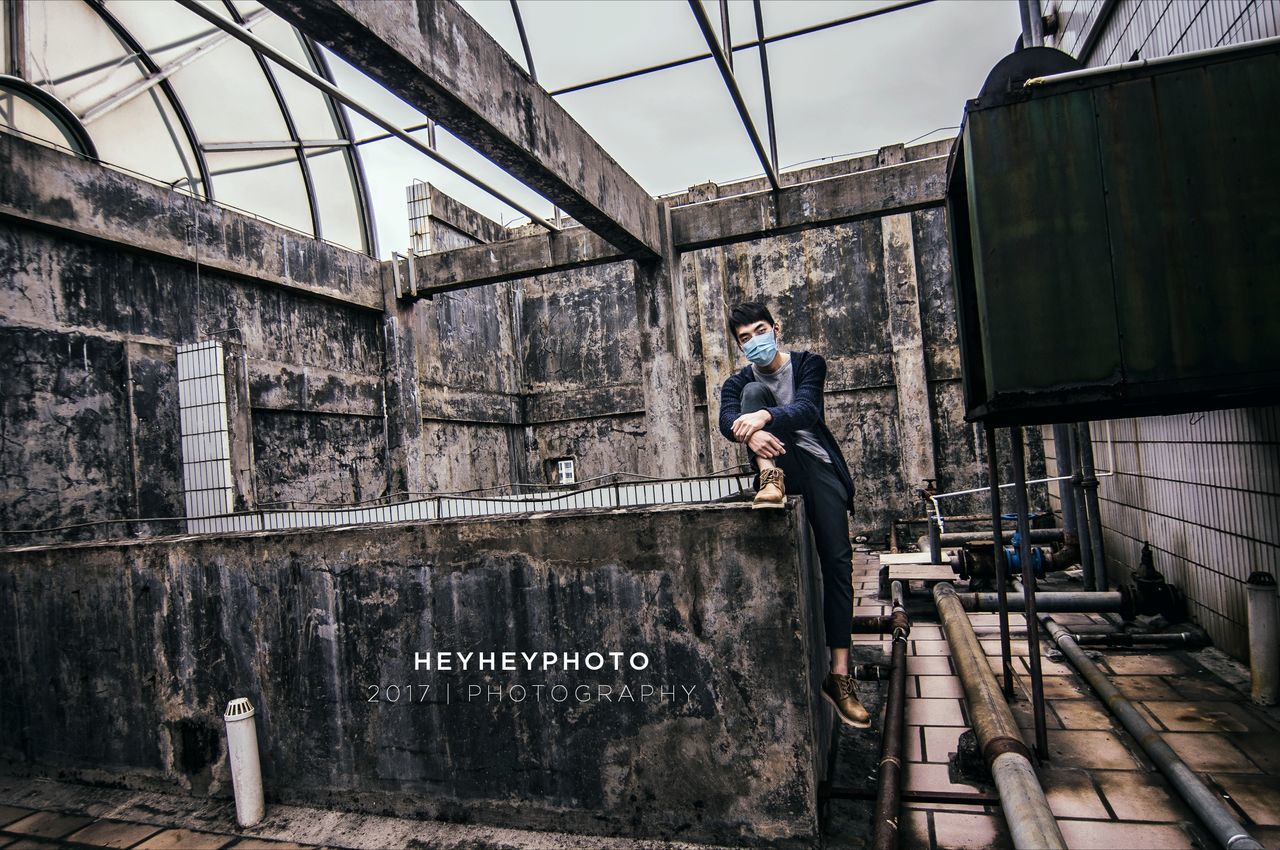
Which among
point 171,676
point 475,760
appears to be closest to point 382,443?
point 171,676

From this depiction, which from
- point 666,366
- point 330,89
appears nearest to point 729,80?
point 330,89

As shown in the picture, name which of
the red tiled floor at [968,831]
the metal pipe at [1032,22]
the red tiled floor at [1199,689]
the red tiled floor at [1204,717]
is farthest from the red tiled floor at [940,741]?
the metal pipe at [1032,22]

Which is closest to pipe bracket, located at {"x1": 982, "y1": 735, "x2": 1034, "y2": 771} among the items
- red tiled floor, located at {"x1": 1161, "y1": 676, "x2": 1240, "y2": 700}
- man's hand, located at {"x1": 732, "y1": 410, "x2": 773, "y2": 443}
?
man's hand, located at {"x1": 732, "y1": 410, "x2": 773, "y2": 443}

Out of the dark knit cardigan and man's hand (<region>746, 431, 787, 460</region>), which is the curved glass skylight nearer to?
the dark knit cardigan

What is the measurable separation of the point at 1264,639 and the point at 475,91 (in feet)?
18.2

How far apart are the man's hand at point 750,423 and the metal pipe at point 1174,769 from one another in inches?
80.8

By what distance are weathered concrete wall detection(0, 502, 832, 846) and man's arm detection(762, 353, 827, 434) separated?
0.50m

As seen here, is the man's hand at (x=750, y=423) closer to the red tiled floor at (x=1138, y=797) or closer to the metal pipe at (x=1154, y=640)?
the red tiled floor at (x=1138, y=797)

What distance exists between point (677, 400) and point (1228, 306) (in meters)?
5.92

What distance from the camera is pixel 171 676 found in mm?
3533

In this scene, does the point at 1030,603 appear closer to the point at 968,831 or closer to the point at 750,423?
the point at 968,831

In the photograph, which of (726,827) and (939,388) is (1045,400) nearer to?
(726,827)

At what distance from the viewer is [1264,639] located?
3.53m

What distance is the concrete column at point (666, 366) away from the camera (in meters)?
8.16
